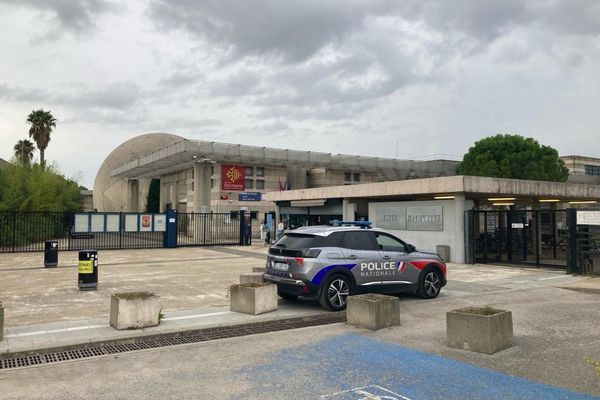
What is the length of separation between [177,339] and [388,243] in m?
5.39

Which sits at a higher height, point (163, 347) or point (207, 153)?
point (207, 153)

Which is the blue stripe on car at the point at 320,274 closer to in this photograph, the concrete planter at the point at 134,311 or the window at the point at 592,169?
the concrete planter at the point at 134,311

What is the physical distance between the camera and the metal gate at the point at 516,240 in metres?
19.9

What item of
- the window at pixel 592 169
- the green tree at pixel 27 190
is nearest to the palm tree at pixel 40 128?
the green tree at pixel 27 190

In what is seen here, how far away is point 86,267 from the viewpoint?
1266 centimetres

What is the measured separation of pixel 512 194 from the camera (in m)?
21.9

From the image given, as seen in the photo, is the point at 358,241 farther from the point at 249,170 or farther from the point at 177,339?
the point at 249,170

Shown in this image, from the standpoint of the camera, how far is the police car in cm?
977

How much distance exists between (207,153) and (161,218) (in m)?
15.0

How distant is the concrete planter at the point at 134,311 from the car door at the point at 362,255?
404cm

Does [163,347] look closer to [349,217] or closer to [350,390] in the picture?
[350,390]

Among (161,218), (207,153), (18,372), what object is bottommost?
(18,372)

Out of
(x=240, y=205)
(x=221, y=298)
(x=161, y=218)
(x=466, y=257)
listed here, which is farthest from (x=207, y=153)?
(x=221, y=298)

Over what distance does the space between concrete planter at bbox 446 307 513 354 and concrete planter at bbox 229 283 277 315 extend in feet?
12.4
